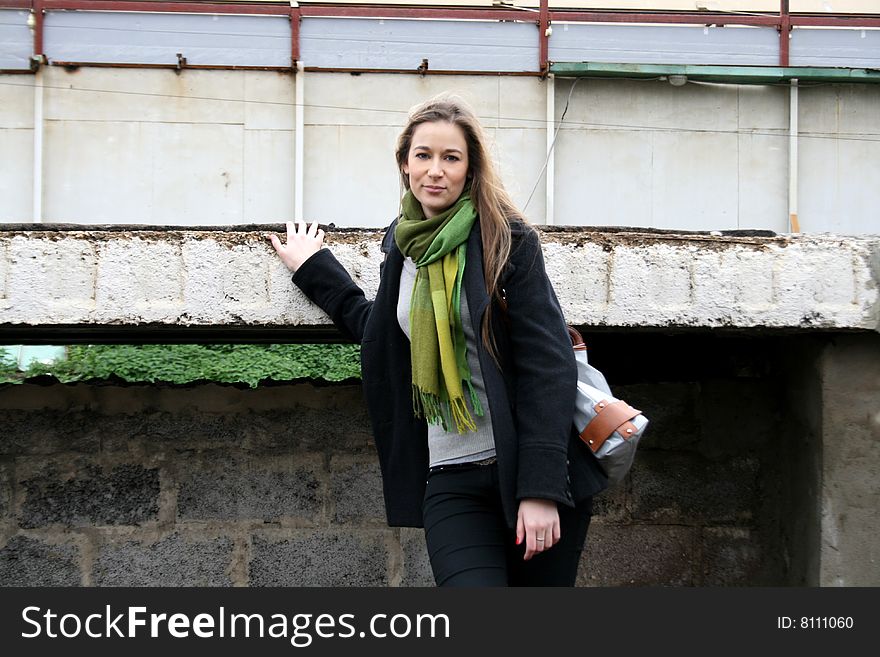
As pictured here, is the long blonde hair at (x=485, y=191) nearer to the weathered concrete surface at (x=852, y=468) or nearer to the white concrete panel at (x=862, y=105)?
the weathered concrete surface at (x=852, y=468)

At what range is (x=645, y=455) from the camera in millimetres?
3812

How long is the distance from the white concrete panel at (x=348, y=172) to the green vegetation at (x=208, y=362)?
336 cm

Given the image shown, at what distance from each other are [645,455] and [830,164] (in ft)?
25.7

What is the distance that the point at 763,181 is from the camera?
35.0 ft

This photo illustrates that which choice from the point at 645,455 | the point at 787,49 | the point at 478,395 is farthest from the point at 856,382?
the point at 787,49

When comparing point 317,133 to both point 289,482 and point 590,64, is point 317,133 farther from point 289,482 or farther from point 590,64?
point 289,482

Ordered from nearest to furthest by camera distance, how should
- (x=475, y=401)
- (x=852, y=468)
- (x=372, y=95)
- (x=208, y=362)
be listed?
(x=475, y=401) < (x=852, y=468) < (x=208, y=362) < (x=372, y=95)

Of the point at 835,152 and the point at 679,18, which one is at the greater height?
the point at 679,18

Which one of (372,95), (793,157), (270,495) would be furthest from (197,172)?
(270,495)

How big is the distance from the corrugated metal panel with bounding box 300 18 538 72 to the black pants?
8413 mm

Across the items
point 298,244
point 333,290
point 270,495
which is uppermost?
point 298,244

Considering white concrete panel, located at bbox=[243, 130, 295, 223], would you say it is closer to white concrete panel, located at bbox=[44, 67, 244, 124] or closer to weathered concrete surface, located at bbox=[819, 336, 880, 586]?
white concrete panel, located at bbox=[44, 67, 244, 124]

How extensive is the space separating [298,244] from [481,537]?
101 centimetres

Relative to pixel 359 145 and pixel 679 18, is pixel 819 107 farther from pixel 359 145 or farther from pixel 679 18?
pixel 359 145
